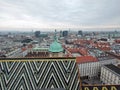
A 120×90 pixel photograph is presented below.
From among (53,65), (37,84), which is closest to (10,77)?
(37,84)

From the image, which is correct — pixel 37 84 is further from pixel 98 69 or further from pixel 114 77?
pixel 98 69

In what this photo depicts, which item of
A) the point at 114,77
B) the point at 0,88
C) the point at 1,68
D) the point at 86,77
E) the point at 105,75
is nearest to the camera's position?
the point at 0,88

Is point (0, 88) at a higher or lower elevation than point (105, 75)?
higher

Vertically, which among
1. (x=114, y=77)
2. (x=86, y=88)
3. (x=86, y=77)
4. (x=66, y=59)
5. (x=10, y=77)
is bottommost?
(x=86, y=77)

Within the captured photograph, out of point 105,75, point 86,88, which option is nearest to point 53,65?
point 86,88

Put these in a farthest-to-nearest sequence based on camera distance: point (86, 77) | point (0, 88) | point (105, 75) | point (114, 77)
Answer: point (86, 77) → point (105, 75) → point (114, 77) → point (0, 88)

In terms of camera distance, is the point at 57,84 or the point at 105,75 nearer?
the point at 57,84
